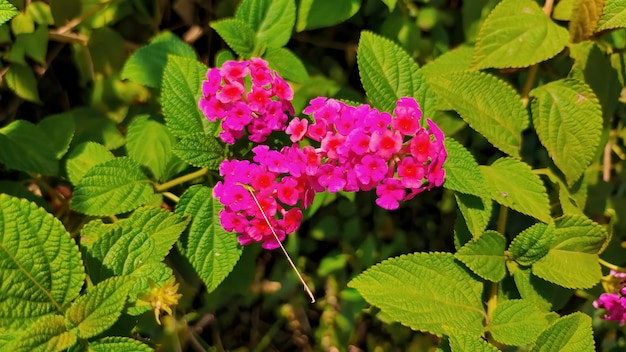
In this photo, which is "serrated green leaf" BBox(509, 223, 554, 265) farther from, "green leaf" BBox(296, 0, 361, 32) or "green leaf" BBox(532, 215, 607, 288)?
"green leaf" BBox(296, 0, 361, 32)

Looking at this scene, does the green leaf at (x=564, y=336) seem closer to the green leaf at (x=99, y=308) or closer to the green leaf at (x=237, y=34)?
the green leaf at (x=99, y=308)

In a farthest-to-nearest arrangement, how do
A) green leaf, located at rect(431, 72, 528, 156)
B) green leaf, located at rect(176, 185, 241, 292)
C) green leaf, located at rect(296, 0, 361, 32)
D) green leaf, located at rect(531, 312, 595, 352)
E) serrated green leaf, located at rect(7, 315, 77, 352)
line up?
green leaf, located at rect(296, 0, 361, 32) → green leaf, located at rect(431, 72, 528, 156) → green leaf, located at rect(176, 185, 241, 292) → green leaf, located at rect(531, 312, 595, 352) → serrated green leaf, located at rect(7, 315, 77, 352)

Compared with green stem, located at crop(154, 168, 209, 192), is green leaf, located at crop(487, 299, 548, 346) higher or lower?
lower

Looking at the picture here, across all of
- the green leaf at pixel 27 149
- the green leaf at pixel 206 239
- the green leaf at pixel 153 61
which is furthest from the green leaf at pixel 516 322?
the green leaf at pixel 27 149

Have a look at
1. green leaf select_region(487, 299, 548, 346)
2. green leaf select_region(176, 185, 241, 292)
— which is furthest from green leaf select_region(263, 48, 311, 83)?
green leaf select_region(487, 299, 548, 346)

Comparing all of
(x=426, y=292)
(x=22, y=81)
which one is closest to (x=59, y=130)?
(x=22, y=81)

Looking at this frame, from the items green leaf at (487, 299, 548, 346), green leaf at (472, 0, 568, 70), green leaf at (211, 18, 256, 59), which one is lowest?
green leaf at (487, 299, 548, 346)

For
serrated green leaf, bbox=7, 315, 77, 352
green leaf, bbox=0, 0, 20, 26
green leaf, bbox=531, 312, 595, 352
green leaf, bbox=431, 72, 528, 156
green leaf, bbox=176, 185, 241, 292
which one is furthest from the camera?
green leaf, bbox=431, 72, 528, 156
